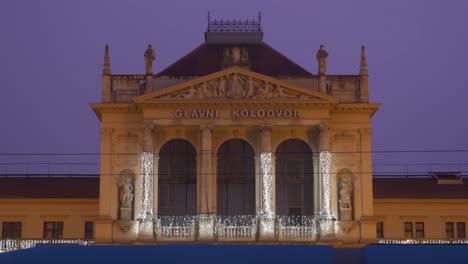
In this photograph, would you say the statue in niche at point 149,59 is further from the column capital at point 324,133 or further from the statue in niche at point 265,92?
the column capital at point 324,133

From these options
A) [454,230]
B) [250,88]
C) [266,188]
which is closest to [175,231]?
[266,188]

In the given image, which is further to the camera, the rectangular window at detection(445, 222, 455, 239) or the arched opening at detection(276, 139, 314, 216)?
the rectangular window at detection(445, 222, 455, 239)

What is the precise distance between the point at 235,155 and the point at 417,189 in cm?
1585

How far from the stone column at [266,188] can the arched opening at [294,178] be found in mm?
2121

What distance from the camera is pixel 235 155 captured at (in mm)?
60344

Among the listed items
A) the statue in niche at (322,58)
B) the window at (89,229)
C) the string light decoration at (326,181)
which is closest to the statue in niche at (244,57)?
the statue in niche at (322,58)

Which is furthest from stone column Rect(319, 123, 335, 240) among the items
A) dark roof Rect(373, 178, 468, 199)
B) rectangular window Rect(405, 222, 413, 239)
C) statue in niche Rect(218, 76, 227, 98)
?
rectangular window Rect(405, 222, 413, 239)

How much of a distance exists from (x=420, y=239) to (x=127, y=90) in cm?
2307

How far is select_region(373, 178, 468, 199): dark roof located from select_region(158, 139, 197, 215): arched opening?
14673 millimetres

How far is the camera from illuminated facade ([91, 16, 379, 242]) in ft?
189

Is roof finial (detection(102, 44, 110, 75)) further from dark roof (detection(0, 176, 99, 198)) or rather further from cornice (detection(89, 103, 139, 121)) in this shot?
dark roof (detection(0, 176, 99, 198))

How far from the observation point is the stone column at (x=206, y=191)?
56688 millimetres

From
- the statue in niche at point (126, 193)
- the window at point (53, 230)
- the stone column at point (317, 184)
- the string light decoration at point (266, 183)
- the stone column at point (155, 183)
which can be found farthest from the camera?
the window at point (53, 230)

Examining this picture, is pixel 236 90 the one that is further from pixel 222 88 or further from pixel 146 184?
pixel 146 184
